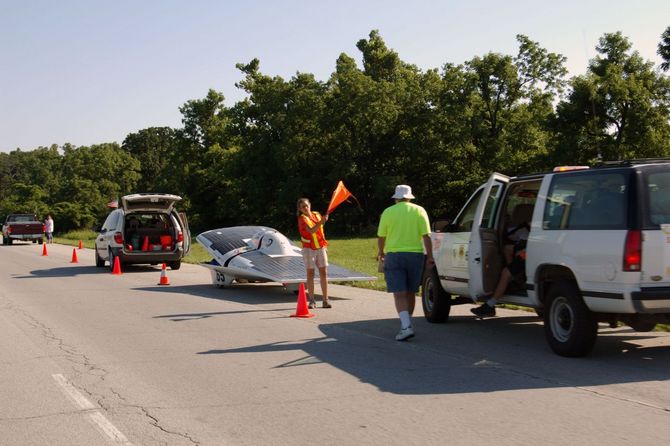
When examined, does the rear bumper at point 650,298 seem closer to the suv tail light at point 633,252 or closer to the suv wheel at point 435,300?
the suv tail light at point 633,252

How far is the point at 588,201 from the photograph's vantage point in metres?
8.31

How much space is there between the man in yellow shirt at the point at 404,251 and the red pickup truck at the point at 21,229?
43.4 metres

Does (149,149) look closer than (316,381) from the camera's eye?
No

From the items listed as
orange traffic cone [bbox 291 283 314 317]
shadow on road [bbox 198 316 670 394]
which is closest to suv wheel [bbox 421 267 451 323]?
shadow on road [bbox 198 316 670 394]

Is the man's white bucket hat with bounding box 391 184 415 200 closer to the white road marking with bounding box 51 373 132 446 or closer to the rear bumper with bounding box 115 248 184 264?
the white road marking with bounding box 51 373 132 446

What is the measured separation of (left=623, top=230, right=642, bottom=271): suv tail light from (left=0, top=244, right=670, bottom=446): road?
3.53 feet

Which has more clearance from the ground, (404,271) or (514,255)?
(514,255)

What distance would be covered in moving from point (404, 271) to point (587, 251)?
8.28ft

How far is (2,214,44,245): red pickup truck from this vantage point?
158ft

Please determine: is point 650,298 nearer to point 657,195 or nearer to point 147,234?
point 657,195

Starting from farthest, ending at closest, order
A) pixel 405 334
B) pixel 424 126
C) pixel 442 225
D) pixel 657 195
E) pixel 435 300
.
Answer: pixel 424 126
pixel 435 300
pixel 442 225
pixel 405 334
pixel 657 195

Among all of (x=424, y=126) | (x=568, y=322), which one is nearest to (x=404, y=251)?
(x=568, y=322)

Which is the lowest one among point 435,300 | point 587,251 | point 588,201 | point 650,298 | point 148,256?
point 435,300

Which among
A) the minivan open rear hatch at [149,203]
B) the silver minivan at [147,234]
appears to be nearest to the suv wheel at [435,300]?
the silver minivan at [147,234]
